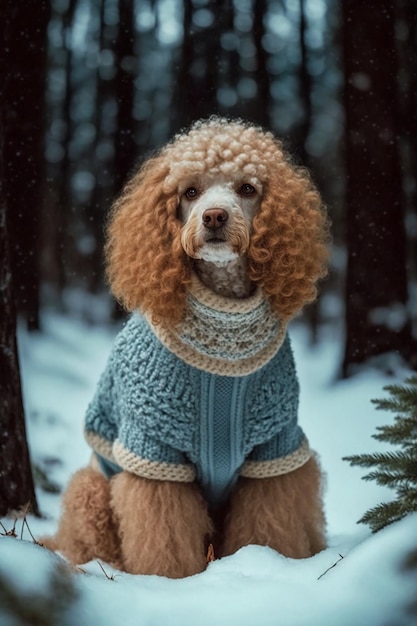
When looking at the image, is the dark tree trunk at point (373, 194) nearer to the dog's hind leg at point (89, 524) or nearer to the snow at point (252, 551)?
A: the snow at point (252, 551)

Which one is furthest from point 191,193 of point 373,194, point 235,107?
point 373,194

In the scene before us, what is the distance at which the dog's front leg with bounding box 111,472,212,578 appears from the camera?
1305 millimetres

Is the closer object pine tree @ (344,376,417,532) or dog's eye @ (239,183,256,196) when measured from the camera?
pine tree @ (344,376,417,532)

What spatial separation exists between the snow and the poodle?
126 millimetres

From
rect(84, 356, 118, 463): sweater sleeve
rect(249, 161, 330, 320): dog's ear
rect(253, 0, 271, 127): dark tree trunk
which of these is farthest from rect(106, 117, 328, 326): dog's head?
rect(253, 0, 271, 127): dark tree trunk

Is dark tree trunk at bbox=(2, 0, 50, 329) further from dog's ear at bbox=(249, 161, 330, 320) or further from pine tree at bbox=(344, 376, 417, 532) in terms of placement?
pine tree at bbox=(344, 376, 417, 532)

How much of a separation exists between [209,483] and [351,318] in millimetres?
951

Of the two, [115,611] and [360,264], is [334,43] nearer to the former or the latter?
[360,264]

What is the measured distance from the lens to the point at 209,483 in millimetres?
1392

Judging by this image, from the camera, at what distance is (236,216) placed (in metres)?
1.17

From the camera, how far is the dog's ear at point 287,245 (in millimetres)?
1230

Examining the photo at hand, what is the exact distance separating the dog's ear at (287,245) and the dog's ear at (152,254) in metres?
0.14

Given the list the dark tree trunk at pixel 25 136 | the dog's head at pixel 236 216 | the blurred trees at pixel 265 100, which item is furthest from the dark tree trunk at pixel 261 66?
the dog's head at pixel 236 216

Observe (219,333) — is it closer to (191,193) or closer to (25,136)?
(191,193)
